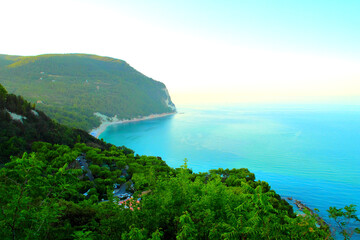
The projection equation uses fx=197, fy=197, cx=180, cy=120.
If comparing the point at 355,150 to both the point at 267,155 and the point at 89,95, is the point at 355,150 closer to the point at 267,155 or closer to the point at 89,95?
the point at 267,155

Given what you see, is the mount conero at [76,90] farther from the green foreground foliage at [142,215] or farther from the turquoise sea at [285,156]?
the green foreground foliage at [142,215]

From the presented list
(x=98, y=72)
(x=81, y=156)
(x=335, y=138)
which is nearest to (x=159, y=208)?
(x=81, y=156)

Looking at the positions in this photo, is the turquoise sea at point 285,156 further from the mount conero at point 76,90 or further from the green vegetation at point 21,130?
the mount conero at point 76,90

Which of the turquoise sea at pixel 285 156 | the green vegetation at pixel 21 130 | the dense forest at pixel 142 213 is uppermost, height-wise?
the dense forest at pixel 142 213

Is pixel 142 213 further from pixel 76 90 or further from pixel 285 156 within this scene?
pixel 76 90

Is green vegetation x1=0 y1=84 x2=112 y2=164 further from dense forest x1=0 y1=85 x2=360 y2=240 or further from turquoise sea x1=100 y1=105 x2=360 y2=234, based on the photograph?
turquoise sea x1=100 y1=105 x2=360 y2=234

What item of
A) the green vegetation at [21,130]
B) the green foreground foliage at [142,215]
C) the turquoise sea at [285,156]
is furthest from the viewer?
the turquoise sea at [285,156]

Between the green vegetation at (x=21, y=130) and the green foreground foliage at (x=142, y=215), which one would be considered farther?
the green vegetation at (x=21, y=130)

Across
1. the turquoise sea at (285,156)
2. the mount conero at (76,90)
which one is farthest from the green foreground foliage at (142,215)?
the mount conero at (76,90)

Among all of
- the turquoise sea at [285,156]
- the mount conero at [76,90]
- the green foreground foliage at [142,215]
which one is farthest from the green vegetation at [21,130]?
the mount conero at [76,90]

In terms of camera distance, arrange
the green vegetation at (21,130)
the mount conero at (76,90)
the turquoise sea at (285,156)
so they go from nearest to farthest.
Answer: the green vegetation at (21,130)
the turquoise sea at (285,156)
the mount conero at (76,90)

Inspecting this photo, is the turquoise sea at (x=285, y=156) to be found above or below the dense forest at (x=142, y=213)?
below
